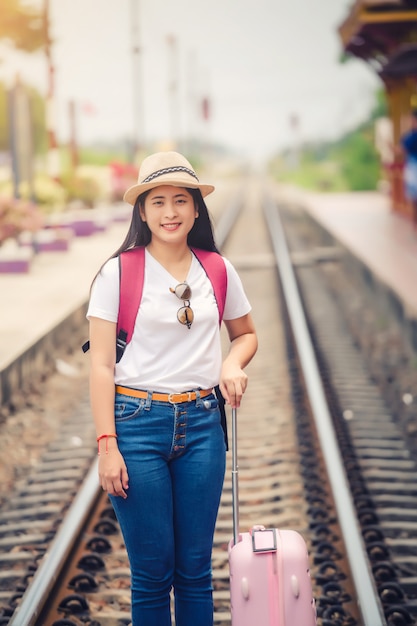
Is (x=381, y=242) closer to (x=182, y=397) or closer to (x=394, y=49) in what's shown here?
(x=394, y=49)

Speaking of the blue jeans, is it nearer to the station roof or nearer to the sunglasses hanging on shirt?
the sunglasses hanging on shirt

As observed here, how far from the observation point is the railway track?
4.34m

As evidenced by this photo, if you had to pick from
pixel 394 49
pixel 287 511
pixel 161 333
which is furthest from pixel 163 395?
pixel 394 49

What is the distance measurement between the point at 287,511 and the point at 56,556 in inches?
53.4

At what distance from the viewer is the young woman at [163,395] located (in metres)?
3.09

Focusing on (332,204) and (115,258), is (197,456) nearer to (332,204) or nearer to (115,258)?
(115,258)

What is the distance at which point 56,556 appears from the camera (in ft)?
15.3

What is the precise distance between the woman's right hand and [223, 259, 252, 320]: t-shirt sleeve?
23.5 inches

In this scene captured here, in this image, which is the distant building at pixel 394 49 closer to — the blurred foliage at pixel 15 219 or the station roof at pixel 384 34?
the station roof at pixel 384 34

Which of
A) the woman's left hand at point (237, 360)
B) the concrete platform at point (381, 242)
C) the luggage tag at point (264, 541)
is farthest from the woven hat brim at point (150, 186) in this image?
the concrete platform at point (381, 242)

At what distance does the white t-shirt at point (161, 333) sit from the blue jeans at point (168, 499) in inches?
2.7

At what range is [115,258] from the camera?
124 inches

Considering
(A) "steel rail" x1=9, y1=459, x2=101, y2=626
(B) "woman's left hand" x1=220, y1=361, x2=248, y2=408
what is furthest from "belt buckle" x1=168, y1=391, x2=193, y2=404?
(A) "steel rail" x1=9, y1=459, x2=101, y2=626

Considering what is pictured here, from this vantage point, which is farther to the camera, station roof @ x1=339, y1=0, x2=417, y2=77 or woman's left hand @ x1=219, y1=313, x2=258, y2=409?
station roof @ x1=339, y1=0, x2=417, y2=77
